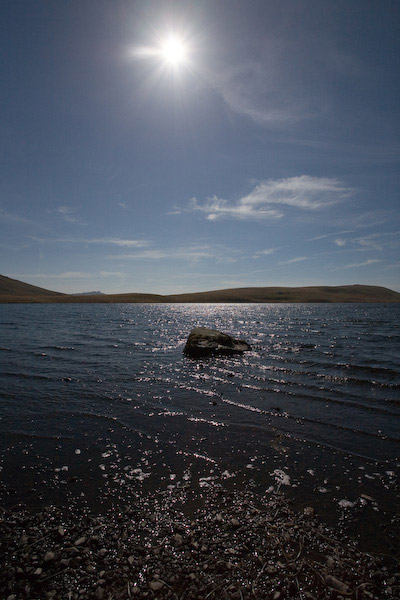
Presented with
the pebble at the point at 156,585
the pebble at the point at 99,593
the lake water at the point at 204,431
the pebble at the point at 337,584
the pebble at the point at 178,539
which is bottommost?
the lake water at the point at 204,431

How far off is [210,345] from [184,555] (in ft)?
67.1

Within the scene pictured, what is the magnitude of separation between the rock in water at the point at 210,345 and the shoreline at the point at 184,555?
61.2 ft

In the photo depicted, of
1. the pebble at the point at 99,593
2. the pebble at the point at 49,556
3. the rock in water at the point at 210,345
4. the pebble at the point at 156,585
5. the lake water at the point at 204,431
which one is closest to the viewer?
the pebble at the point at 99,593

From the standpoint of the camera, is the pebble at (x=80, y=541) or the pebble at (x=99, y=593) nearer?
the pebble at (x=99, y=593)

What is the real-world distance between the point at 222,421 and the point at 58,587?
723 cm

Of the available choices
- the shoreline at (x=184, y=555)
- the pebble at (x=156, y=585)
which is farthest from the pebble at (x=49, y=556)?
the pebble at (x=156, y=585)

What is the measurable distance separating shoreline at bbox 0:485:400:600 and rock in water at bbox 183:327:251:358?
18.7m

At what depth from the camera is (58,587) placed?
13.8ft

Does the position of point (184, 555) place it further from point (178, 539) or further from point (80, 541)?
point (80, 541)

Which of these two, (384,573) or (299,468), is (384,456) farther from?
(384,573)

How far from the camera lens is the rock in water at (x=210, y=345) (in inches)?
980

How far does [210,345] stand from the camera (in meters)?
25.2

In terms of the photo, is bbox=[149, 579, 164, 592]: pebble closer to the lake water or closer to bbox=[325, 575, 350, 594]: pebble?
the lake water

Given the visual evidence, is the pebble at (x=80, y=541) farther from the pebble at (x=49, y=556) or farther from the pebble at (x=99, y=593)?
the pebble at (x=99, y=593)
